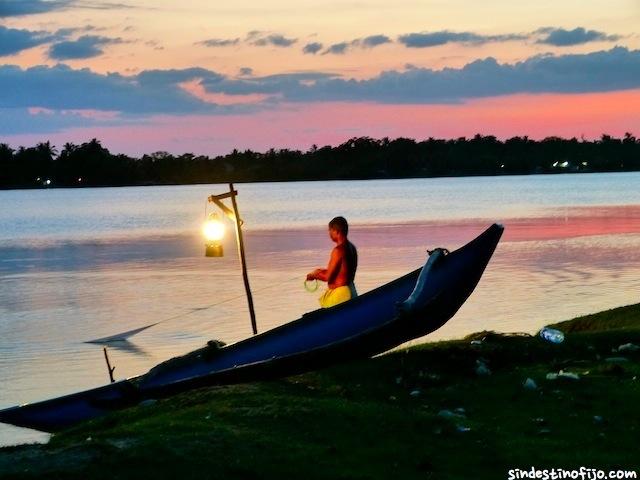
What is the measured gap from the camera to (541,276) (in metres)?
40.1

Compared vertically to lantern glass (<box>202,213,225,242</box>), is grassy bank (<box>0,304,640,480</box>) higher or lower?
lower

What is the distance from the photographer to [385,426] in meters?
10.2

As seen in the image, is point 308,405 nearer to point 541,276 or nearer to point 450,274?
point 450,274

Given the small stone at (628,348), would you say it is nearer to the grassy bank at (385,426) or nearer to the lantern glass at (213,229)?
the grassy bank at (385,426)

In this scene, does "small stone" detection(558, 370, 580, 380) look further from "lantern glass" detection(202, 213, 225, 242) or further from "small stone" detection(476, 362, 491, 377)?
"lantern glass" detection(202, 213, 225, 242)

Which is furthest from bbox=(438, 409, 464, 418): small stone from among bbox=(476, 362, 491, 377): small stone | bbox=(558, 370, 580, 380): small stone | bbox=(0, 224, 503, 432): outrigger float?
bbox=(0, 224, 503, 432): outrigger float

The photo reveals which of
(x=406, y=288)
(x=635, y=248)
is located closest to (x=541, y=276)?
(x=635, y=248)

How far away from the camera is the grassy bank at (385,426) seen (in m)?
8.89

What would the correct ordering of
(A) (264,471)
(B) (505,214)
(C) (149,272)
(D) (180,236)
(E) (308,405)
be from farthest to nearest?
1. (B) (505,214)
2. (D) (180,236)
3. (C) (149,272)
4. (E) (308,405)
5. (A) (264,471)

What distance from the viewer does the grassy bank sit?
8.89 meters

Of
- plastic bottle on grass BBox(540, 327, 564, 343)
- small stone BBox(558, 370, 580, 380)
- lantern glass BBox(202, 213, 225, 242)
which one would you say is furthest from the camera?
lantern glass BBox(202, 213, 225, 242)

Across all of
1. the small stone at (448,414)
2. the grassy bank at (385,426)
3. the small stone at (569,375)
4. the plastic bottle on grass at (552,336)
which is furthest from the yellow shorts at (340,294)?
the small stone at (448,414)

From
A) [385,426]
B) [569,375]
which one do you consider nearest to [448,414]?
[385,426]

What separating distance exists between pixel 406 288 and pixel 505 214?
88.3 metres
